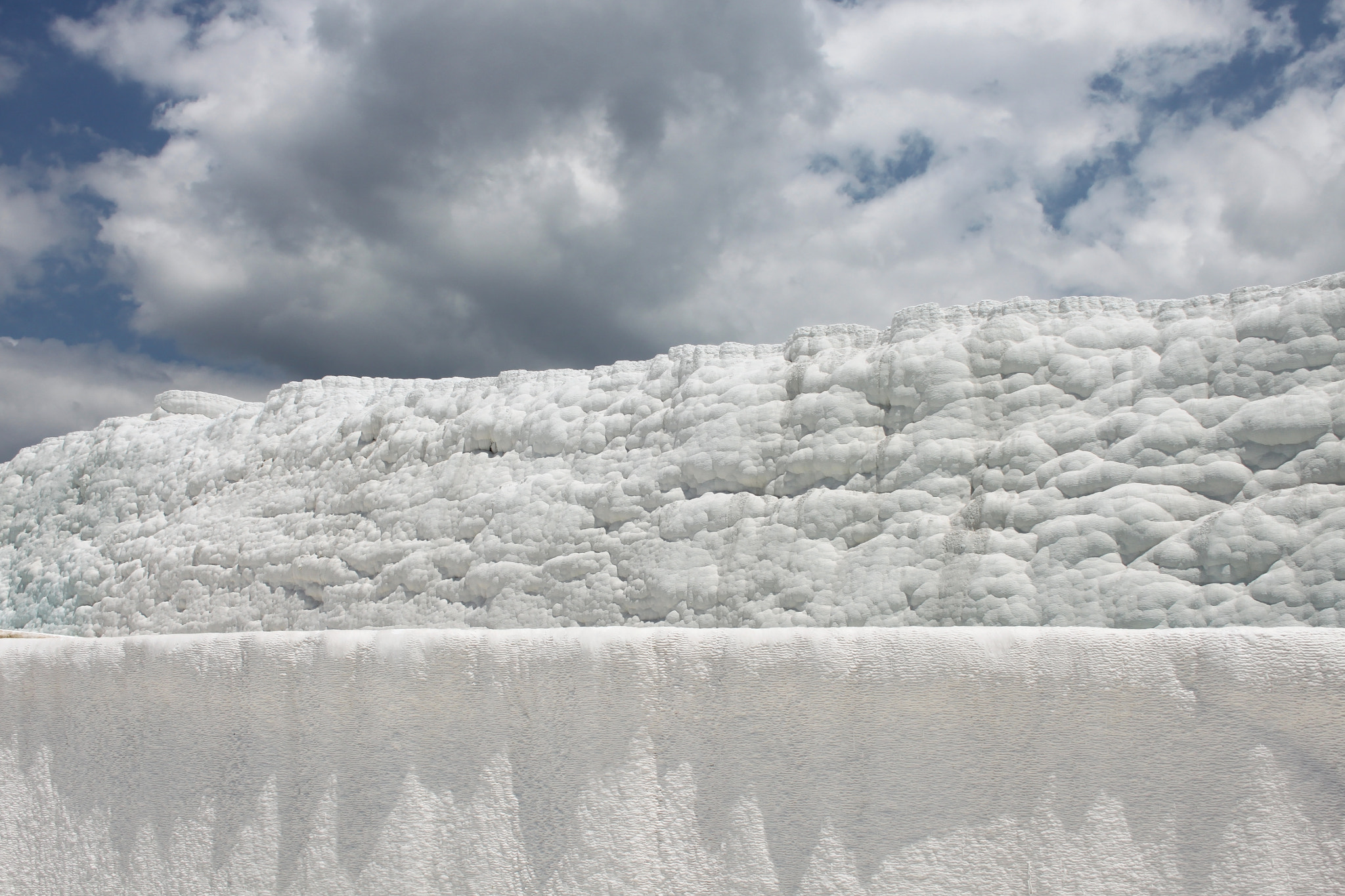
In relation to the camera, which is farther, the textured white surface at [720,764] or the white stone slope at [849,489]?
the white stone slope at [849,489]

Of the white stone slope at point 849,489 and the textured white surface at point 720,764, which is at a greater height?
the white stone slope at point 849,489

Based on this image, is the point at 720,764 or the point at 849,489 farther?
the point at 849,489

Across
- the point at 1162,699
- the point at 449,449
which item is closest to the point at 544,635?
the point at 1162,699

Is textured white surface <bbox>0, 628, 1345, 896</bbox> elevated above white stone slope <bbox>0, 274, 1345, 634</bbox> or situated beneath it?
situated beneath

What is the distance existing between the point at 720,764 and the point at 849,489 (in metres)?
2.41

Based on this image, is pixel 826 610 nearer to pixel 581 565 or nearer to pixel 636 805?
pixel 581 565

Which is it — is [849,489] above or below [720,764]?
above

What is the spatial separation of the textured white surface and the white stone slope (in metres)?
1.74

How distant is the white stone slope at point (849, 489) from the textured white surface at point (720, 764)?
174 cm

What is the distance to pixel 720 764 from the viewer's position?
188cm

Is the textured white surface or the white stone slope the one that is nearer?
the textured white surface

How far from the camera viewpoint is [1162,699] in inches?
66.4

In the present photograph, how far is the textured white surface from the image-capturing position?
1641 mm

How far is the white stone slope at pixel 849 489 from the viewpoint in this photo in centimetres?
335
